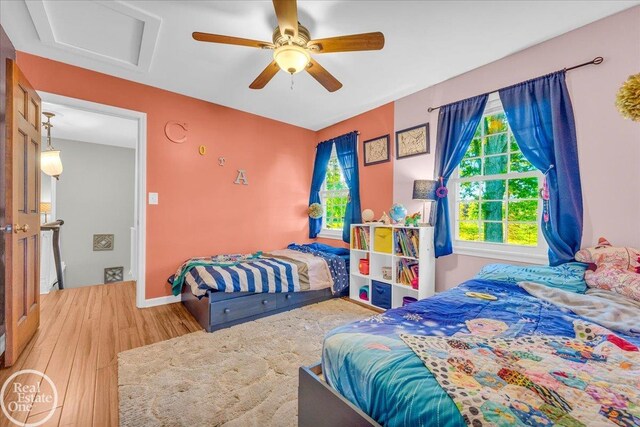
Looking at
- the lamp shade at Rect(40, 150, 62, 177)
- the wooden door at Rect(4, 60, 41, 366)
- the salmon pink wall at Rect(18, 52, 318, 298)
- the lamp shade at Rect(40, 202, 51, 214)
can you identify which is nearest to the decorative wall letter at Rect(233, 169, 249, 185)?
the salmon pink wall at Rect(18, 52, 318, 298)

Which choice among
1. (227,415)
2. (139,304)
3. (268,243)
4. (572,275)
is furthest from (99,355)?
(572,275)

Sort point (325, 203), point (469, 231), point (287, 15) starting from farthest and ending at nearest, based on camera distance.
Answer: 1. point (325, 203)
2. point (469, 231)
3. point (287, 15)

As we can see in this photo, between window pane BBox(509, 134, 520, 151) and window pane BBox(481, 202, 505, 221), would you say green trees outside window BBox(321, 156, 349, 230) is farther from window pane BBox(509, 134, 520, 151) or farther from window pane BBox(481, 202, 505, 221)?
window pane BBox(509, 134, 520, 151)

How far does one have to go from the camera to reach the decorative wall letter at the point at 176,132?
10.3 ft

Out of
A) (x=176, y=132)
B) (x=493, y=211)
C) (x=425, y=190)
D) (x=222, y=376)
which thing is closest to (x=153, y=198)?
(x=176, y=132)

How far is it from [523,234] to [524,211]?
206mm

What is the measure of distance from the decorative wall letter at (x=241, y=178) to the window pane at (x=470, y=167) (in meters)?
2.72

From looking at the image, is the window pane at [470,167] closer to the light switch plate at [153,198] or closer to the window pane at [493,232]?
the window pane at [493,232]

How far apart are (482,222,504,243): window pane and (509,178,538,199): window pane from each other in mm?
288

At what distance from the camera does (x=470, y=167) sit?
2.76 m

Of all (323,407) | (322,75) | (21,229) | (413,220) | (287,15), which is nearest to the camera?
(323,407)

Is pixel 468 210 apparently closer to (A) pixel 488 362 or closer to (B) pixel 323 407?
(A) pixel 488 362

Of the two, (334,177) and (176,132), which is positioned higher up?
(176,132)

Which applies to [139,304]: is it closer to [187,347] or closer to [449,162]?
[187,347]
